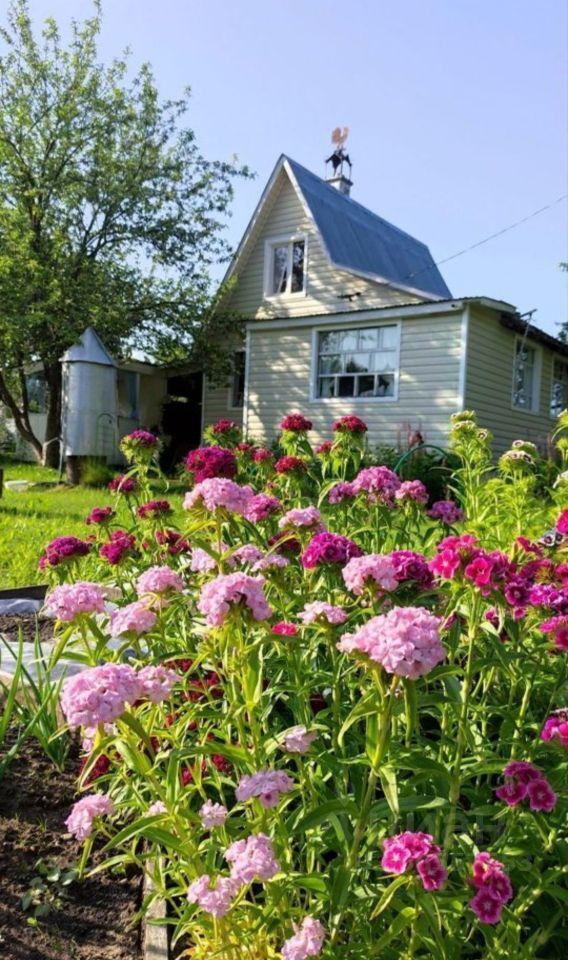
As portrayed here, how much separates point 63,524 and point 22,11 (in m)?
13.5

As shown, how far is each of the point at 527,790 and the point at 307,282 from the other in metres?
14.1

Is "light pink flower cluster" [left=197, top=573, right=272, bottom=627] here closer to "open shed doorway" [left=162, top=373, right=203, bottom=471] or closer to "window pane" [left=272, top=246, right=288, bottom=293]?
"window pane" [left=272, top=246, right=288, bottom=293]

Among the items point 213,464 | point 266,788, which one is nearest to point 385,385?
point 213,464

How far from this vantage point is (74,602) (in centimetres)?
146

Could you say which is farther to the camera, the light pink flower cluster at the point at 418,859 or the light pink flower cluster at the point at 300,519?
the light pink flower cluster at the point at 300,519

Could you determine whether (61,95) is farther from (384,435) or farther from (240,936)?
(240,936)

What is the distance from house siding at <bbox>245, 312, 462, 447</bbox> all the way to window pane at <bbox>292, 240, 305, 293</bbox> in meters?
1.49

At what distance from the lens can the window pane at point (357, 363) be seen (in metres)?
13.1

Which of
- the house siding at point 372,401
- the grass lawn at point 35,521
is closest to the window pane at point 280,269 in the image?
the house siding at point 372,401

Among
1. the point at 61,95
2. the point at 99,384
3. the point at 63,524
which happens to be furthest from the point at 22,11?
the point at 63,524

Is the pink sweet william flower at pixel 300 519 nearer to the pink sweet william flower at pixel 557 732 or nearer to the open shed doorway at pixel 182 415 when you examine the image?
the pink sweet william flower at pixel 557 732

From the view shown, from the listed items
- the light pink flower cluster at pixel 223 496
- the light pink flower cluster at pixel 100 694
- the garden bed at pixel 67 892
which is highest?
the light pink flower cluster at pixel 223 496

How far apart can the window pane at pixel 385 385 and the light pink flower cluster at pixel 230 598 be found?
11.8 meters

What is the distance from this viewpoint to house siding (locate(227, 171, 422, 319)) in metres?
13.8
